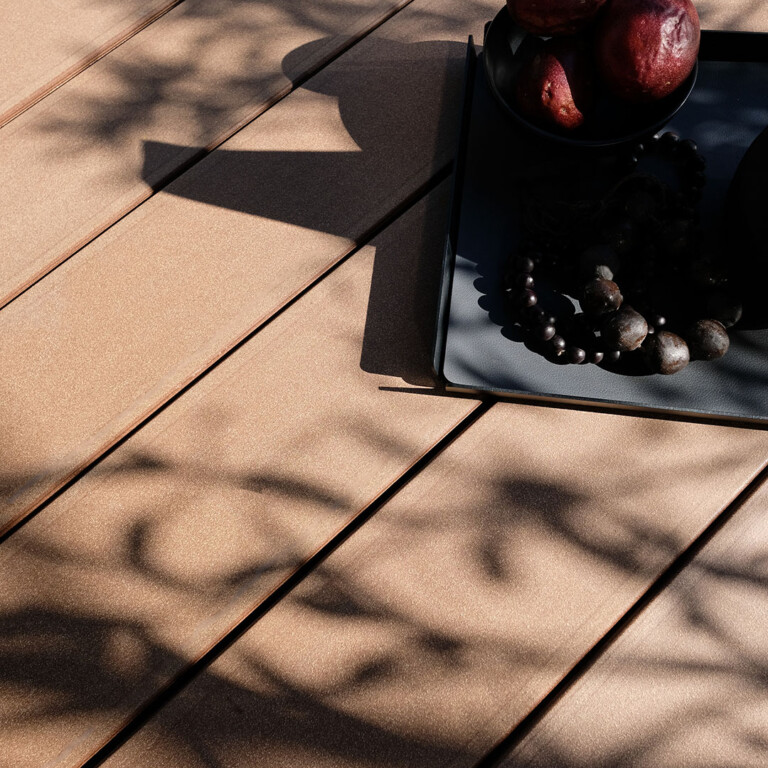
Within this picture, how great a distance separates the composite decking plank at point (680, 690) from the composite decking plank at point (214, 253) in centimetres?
45

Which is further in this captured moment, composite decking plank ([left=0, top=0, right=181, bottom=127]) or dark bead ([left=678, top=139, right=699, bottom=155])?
composite decking plank ([left=0, top=0, right=181, bottom=127])

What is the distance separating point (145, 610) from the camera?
0.59 metres

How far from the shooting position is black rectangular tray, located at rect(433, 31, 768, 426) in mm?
586

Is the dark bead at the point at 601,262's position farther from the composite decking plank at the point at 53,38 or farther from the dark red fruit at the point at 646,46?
the composite decking plank at the point at 53,38

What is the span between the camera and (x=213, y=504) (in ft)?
2.02

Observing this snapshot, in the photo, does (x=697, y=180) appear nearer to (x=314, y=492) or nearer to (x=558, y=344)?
(x=558, y=344)

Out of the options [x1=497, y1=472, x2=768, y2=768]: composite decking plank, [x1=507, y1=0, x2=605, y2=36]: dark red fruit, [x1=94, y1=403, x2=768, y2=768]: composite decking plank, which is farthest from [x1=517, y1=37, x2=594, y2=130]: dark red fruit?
[x1=497, y1=472, x2=768, y2=768]: composite decking plank

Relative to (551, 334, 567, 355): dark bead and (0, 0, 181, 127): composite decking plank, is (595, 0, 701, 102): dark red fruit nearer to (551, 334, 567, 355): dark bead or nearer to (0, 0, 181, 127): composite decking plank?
(551, 334, 567, 355): dark bead

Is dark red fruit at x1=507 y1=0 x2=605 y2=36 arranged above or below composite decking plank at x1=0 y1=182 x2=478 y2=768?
above

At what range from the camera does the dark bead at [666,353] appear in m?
0.56

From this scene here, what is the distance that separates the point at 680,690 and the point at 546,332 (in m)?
0.32

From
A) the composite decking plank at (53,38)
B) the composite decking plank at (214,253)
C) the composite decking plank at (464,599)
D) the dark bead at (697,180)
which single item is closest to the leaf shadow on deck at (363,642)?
the composite decking plank at (464,599)

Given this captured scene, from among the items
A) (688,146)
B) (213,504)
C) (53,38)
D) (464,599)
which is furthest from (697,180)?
(53,38)

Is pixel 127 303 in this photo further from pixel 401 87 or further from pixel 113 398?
pixel 401 87
